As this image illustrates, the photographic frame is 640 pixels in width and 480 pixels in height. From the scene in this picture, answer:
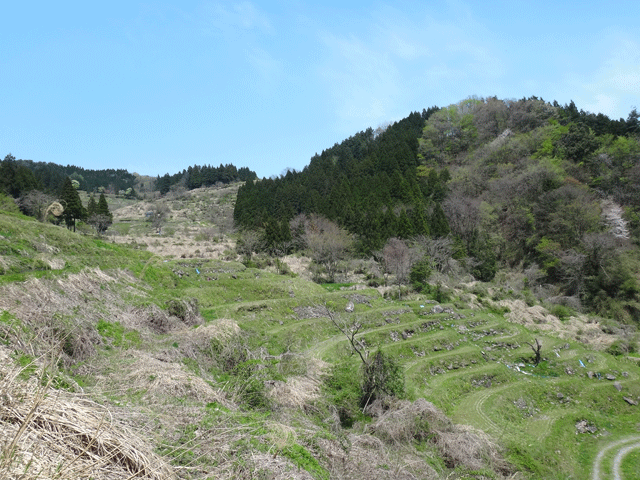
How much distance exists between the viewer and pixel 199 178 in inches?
4505

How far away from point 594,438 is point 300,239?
121 ft

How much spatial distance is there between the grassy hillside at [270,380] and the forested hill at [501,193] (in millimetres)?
11649

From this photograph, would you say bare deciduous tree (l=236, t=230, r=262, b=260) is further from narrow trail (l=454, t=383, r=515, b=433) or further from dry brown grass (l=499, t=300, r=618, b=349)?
narrow trail (l=454, t=383, r=515, b=433)

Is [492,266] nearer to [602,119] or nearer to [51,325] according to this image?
[602,119]

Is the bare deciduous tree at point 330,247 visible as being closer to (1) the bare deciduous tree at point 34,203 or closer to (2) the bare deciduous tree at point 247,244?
(2) the bare deciduous tree at point 247,244

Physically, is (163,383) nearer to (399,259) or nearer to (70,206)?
(399,259)

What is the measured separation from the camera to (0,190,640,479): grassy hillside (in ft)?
14.3

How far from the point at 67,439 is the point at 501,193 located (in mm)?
53573

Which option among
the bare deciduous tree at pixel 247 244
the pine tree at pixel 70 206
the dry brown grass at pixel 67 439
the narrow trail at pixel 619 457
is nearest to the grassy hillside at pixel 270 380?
the dry brown grass at pixel 67 439

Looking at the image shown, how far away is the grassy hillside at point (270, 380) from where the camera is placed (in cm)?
435

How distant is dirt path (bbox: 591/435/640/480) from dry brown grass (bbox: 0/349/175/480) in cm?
1515

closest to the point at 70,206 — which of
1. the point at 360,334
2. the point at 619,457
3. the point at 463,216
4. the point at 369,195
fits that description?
the point at 369,195

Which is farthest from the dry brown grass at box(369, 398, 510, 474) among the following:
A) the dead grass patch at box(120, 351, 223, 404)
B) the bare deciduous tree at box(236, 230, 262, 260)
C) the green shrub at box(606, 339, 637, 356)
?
the bare deciduous tree at box(236, 230, 262, 260)

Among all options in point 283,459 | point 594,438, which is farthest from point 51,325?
point 594,438
